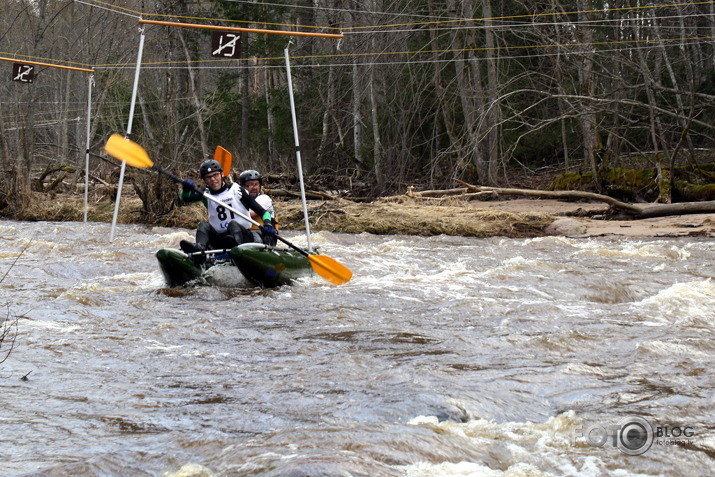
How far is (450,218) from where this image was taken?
1562 centimetres

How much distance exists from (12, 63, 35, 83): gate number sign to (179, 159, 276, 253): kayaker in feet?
32.1

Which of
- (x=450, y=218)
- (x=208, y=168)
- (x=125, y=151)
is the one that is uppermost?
(x=125, y=151)

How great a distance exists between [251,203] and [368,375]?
14.5 feet

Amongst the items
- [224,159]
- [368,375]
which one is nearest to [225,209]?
[224,159]

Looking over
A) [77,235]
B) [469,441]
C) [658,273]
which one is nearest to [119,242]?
[77,235]

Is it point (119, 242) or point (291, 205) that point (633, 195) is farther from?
point (119, 242)

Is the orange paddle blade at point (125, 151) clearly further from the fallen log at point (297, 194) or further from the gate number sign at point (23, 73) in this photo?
the gate number sign at point (23, 73)

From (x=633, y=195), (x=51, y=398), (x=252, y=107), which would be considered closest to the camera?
(x=51, y=398)

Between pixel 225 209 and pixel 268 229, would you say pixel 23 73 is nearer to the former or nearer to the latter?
pixel 225 209

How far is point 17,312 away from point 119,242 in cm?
672

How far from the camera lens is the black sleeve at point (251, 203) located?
9195 mm

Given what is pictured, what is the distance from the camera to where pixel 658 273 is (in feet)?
31.2

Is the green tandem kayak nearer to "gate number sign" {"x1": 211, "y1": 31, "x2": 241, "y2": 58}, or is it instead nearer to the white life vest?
the white life vest

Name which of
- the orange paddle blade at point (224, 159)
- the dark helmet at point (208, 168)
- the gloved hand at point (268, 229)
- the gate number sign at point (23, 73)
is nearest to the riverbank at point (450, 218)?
the gate number sign at point (23, 73)
